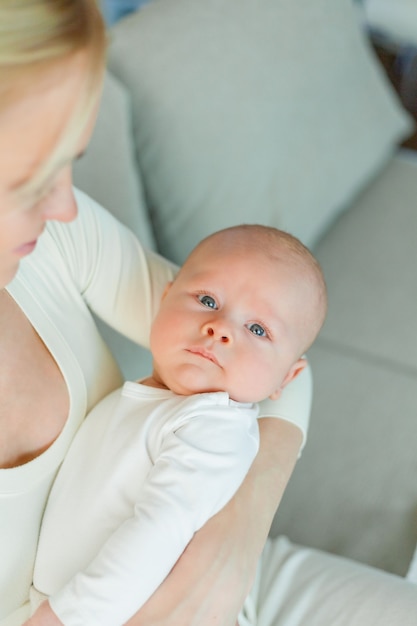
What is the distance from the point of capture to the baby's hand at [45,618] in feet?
2.85

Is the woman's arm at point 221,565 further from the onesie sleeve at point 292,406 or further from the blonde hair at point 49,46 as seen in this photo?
the blonde hair at point 49,46

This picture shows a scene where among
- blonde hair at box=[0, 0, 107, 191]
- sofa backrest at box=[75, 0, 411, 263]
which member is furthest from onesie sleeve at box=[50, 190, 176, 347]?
blonde hair at box=[0, 0, 107, 191]

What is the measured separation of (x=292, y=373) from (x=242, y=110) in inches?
30.8

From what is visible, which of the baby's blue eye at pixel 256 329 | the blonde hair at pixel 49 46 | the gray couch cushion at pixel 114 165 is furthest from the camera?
the gray couch cushion at pixel 114 165

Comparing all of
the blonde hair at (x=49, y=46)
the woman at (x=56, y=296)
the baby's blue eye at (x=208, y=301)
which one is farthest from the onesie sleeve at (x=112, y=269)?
the blonde hair at (x=49, y=46)

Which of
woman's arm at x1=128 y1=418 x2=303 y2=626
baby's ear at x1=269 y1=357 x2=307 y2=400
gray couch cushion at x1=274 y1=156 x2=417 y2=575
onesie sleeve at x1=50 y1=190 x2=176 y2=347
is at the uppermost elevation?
onesie sleeve at x1=50 y1=190 x2=176 y2=347

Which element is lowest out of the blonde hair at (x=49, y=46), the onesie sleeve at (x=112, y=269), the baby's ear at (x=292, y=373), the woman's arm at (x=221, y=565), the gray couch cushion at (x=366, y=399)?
the gray couch cushion at (x=366, y=399)

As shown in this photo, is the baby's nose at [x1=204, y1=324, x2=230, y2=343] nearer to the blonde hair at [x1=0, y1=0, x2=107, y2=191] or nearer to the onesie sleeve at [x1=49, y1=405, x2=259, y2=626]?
the onesie sleeve at [x1=49, y1=405, x2=259, y2=626]

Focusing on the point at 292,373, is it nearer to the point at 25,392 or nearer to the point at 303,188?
the point at 25,392

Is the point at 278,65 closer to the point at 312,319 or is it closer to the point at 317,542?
the point at 312,319

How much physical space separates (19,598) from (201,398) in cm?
35

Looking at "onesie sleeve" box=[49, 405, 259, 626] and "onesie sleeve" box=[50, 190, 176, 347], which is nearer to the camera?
"onesie sleeve" box=[49, 405, 259, 626]

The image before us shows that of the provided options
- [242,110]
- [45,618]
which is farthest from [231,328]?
[242,110]

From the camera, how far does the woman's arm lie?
0.93 metres
